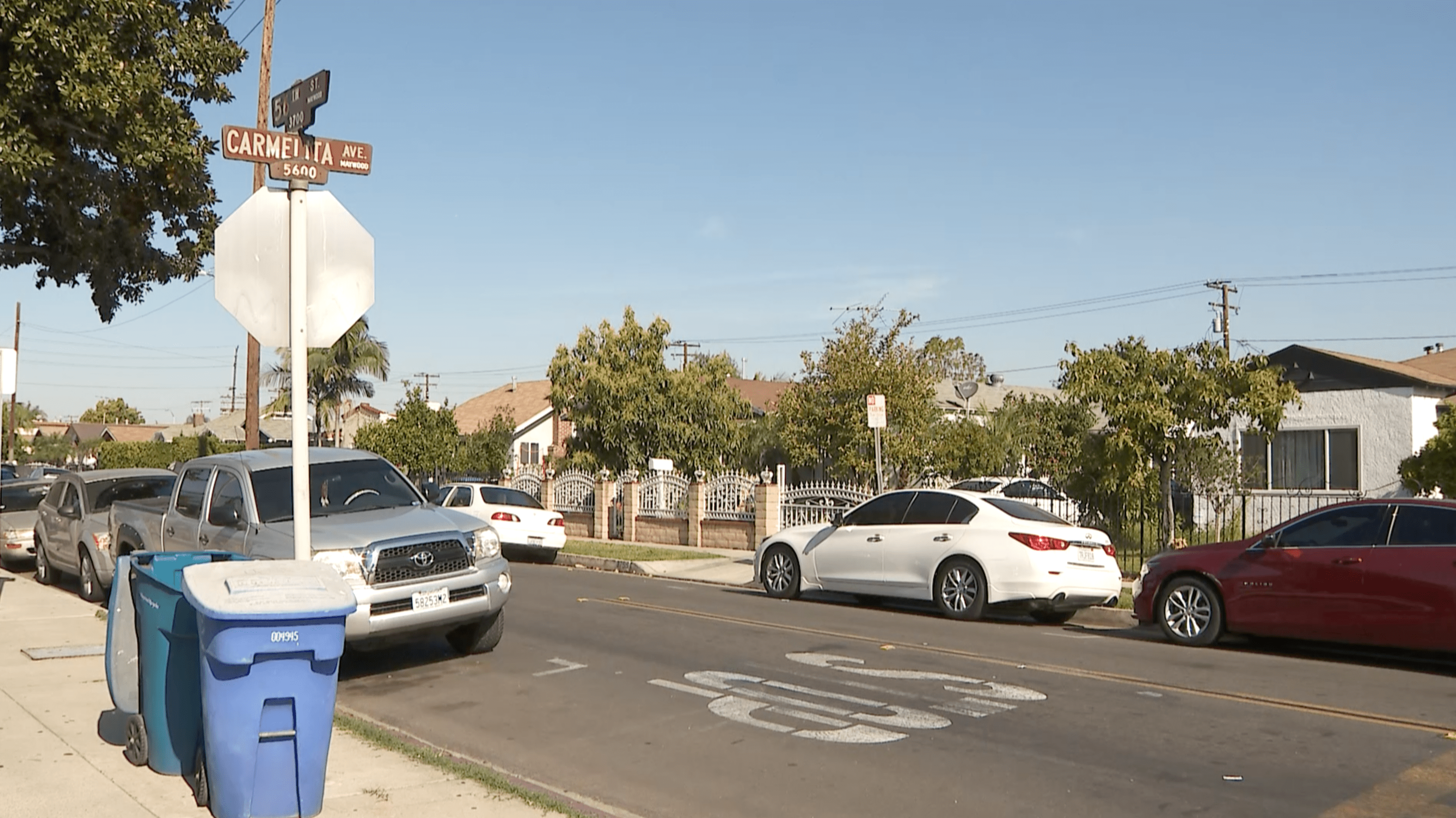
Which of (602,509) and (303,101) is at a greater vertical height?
(303,101)

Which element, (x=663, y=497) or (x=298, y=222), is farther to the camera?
(x=663, y=497)

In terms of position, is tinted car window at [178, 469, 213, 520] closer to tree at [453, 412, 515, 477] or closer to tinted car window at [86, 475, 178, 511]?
tinted car window at [86, 475, 178, 511]

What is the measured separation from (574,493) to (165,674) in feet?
83.3

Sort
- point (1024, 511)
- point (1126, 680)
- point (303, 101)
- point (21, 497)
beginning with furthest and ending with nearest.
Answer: point (21, 497) → point (1024, 511) → point (1126, 680) → point (303, 101)

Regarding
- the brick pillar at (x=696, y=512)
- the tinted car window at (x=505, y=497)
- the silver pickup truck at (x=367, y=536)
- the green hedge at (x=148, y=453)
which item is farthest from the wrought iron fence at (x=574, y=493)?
the green hedge at (x=148, y=453)

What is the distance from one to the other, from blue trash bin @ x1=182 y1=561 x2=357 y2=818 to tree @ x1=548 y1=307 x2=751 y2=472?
28.3 m

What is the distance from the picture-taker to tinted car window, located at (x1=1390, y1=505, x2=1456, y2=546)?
11008 mm

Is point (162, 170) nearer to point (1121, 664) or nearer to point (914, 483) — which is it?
point (1121, 664)

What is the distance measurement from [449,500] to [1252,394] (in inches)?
577

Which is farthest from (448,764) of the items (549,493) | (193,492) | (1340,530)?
(549,493)

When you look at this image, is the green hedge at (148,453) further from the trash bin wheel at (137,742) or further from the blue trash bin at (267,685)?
the blue trash bin at (267,685)

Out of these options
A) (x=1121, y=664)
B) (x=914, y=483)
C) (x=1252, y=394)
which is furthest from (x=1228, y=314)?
(x=1121, y=664)

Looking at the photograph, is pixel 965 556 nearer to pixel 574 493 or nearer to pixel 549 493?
pixel 574 493

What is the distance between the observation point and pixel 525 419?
59.8 meters
